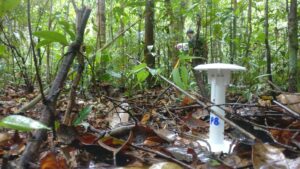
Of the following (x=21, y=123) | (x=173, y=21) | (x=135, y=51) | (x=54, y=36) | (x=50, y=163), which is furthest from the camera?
(x=135, y=51)

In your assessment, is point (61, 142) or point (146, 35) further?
point (146, 35)

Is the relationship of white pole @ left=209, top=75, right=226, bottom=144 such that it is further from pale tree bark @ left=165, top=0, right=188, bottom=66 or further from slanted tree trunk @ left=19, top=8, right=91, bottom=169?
pale tree bark @ left=165, top=0, right=188, bottom=66

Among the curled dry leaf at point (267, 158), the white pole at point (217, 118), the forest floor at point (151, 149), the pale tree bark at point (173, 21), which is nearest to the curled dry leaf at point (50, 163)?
the forest floor at point (151, 149)

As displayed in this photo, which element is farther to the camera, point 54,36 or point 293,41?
point 293,41

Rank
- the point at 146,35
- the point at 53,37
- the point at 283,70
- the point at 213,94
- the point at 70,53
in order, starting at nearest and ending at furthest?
the point at 70,53 → the point at 53,37 → the point at 213,94 → the point at 283,70 → the point at 146,35

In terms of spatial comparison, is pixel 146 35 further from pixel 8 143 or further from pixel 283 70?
pixel 8 143

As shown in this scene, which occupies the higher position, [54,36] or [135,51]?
[135,51]

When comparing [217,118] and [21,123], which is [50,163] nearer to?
[21,123]

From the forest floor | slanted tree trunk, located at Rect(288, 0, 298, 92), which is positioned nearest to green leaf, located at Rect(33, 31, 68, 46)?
the forest floor

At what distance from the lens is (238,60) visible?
430cm

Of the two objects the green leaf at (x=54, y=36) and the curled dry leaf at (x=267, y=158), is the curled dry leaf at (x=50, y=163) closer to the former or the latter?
the green leaf at (x=54, y=36)

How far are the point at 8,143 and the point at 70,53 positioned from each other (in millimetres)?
514

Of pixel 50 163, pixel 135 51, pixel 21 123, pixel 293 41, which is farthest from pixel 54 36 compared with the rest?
pixel 135 51

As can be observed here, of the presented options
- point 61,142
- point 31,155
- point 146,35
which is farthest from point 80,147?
point 146,35
